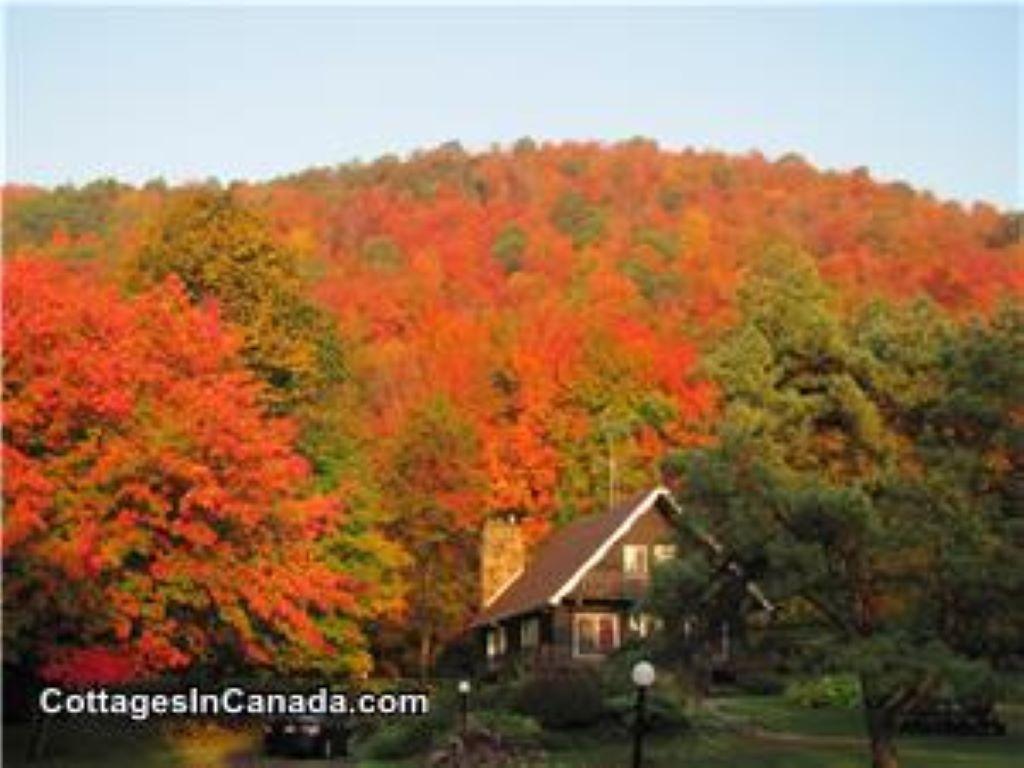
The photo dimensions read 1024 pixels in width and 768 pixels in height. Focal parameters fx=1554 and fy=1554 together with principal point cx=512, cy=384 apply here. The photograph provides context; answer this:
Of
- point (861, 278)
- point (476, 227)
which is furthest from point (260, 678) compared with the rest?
point (476, 227)

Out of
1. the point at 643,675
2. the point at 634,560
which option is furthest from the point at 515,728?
the point at 634,560

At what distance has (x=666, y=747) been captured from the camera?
3247 cm

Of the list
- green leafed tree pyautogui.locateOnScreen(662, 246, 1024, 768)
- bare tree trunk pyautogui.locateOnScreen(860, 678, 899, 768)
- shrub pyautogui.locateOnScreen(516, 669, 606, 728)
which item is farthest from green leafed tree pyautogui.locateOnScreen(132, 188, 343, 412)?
bare tree trunk pyautogui.locateOnScreen(860, 678, 899, 768)

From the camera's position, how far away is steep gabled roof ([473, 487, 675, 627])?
47.3 m

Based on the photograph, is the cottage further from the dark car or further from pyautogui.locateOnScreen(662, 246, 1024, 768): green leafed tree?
pyautogui.locateOnScreen(662, 246, 1024, 768): green leafed tree

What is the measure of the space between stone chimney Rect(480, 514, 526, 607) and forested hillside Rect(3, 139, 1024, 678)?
9.90 ft

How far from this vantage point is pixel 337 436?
47.5 metres

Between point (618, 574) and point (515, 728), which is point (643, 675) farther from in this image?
point (618, 574)

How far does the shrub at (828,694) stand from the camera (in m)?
42.4

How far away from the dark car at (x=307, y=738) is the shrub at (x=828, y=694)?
14795 mm

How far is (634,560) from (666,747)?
16208 mm

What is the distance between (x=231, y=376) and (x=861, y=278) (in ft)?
138

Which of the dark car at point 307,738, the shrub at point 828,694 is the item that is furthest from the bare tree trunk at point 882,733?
the shrub at point 828,694

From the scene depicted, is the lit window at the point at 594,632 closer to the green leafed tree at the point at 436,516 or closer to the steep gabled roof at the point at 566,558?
the steep gabled roof at the point at 566,558
